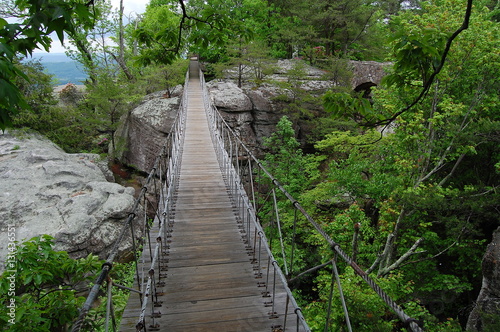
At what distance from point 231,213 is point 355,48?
20114 mm

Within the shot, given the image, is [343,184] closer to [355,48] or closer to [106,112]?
[106,112]

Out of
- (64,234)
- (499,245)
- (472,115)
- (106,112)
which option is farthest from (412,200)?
(106,112)

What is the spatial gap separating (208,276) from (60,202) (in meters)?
7.10

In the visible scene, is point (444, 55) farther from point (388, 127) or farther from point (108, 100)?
point (108, 100)

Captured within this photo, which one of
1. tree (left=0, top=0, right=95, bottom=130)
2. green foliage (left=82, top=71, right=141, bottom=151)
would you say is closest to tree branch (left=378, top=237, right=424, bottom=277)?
tree (left=0, top=0, right=95, bottom=130)

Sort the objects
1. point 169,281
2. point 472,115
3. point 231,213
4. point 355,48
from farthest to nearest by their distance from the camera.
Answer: point 355,48 < point 472,115 < point 231,213 < point 169,281

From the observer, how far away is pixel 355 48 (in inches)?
824

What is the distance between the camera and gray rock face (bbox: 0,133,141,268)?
759 cm

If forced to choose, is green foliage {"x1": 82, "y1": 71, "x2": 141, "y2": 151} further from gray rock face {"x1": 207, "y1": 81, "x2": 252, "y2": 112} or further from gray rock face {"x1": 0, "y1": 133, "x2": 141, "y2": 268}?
gray rock face {"x1": 0, "y1": 133, "x2": 141, "y2": 268}

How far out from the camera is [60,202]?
27.6 ft

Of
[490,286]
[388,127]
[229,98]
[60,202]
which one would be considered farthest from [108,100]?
[490,286]

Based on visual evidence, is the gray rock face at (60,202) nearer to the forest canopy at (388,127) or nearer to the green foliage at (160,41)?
the forest canopy at (388,127)

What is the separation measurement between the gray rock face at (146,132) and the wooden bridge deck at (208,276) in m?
9.47

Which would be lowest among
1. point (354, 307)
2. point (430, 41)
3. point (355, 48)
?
point (354, 307)
